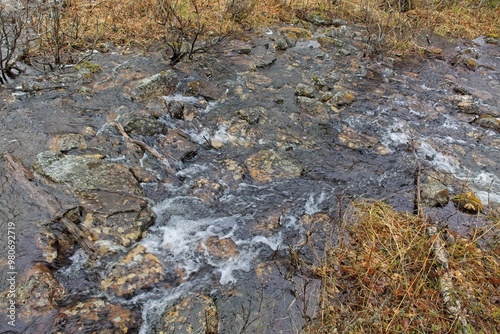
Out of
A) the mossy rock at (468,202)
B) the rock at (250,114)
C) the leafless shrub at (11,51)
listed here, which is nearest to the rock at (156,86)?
the rock at (250,114)

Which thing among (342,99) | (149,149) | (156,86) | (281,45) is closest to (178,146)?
(149,149)

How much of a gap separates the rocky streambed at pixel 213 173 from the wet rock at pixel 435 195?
2 cm

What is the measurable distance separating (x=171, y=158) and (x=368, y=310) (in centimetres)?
293

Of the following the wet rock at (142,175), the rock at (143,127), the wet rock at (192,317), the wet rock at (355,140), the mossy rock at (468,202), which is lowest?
the mossy rock at (468,202)

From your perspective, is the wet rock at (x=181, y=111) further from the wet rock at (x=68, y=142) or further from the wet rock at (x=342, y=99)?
the wet rock at (x=342, y=99)

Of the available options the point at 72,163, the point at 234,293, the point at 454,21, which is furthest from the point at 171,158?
the point at 454,21

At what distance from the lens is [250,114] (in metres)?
5.43

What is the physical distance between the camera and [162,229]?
3.64 metres

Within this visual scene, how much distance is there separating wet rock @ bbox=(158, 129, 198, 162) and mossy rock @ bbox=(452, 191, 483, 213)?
3336 millimetres

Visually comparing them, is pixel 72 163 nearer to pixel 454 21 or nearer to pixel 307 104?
pixel 307 104

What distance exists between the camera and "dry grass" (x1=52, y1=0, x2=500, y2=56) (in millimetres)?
7410

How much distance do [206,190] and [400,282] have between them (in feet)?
7.46

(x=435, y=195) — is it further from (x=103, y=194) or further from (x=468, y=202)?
(x=103, y=194)

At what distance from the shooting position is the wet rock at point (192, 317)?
2.72 metres
